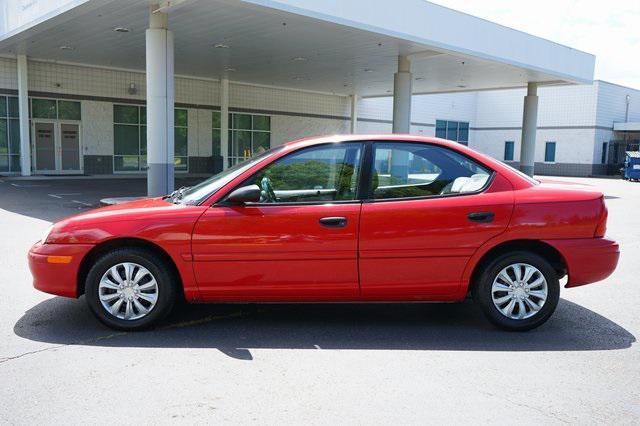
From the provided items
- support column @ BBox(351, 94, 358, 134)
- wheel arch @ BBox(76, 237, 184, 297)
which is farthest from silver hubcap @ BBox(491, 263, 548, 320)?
support column @ BBox(351, 94, 358, 134)

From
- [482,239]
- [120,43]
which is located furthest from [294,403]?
[120,43]

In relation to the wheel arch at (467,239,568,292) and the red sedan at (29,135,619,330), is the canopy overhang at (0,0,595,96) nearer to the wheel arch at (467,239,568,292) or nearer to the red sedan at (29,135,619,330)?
the red sedan at (29,135,619,330)

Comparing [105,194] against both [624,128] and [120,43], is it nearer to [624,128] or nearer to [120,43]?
[120,43]

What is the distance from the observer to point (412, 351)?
4.49 meters

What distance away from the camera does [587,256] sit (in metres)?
4.88

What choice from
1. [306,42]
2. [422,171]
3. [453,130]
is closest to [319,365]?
[422,171]

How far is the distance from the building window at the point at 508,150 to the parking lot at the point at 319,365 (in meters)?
41.0

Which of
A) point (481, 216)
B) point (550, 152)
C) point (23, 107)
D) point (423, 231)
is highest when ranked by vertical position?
point (23, 107)

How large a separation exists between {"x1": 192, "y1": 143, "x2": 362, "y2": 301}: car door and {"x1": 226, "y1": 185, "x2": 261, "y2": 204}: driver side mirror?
0.08 m

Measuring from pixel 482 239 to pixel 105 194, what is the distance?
15.2 meters

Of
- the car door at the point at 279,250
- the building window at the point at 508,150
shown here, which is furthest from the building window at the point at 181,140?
the building window at the point at 508,150

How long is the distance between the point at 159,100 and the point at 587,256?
11289mm

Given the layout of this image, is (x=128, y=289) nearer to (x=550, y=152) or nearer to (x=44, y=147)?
(x=44, y=147)

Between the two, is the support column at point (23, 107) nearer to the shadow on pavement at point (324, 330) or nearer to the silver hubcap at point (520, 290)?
the shadow on pavement at point (324, 330)
